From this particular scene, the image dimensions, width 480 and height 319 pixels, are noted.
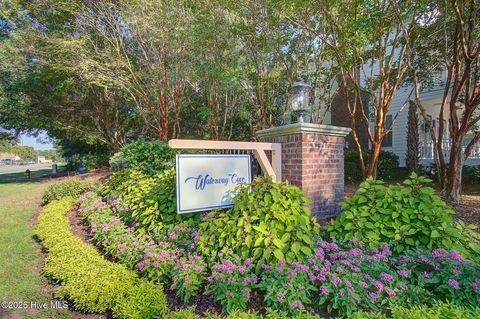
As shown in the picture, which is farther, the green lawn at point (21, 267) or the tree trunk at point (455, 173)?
the tree trunk at point (455, 173)

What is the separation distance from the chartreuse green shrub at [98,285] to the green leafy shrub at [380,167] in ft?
31.5

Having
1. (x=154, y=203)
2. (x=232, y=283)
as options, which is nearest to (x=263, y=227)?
(x=232, y=283)

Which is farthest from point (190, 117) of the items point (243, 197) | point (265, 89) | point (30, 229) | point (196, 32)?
point (243, 197)

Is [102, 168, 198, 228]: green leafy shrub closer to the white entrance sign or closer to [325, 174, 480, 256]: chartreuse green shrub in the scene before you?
the white entrance sign

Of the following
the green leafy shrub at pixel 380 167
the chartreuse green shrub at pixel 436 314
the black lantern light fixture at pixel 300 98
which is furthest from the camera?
the green leafy shrub at pixel 380 167

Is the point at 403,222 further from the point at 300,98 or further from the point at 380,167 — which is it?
the point at 380,167

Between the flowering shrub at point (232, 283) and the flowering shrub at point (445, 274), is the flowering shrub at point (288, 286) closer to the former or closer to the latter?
the flowering shrub at point (232, 283)

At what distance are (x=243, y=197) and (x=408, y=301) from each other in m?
1.76

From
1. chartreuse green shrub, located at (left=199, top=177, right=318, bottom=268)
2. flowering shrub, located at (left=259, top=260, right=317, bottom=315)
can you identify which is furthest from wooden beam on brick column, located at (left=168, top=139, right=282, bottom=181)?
flowering shrub, located at (left=259, top=260, right=317, bottom=315)

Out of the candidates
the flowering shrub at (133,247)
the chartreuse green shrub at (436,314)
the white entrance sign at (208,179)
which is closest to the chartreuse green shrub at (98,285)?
the flowering shrub at (133,247)

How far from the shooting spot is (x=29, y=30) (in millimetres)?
9203

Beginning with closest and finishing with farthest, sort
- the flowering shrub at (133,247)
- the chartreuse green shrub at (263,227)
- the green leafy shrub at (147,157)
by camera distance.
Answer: the chartreuse green shrub at (263,227) < the flowering shrub at (133,247) < the green leafy shrub at (147,157)

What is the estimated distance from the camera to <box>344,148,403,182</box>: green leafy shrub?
10.3 m

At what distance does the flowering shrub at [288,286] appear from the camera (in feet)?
6.37
